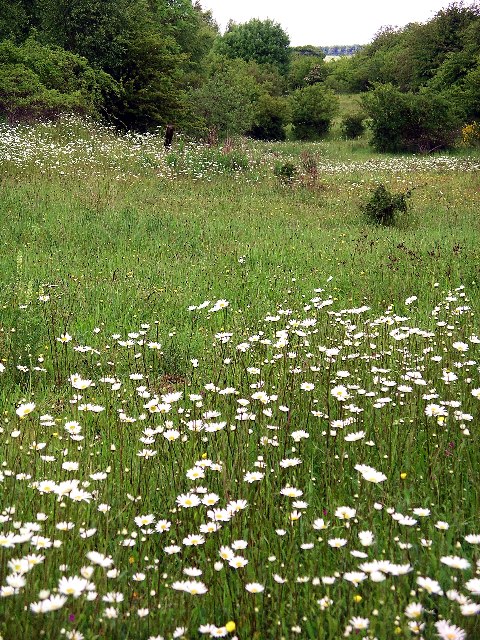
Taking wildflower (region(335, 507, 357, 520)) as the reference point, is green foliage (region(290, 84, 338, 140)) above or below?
above

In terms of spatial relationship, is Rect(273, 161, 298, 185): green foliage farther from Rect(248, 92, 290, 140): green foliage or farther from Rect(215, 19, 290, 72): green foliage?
Rect(215, 19, 290, 72): green foliage

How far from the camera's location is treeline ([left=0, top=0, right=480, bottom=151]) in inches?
765

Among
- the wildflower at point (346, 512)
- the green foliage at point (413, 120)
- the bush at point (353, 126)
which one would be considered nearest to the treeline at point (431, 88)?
the green foliage at point (413, 120)

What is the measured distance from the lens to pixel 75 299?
5.59 meters

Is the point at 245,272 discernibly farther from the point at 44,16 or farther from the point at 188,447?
the point at 44,16

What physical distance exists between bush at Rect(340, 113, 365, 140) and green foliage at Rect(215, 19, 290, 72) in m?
35.2

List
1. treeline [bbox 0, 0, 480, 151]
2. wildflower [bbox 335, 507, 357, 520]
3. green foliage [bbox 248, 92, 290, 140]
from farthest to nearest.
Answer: green foliage [bbox 248, 92, 290, 140]
treeline [bbox 0, 0, 480, 151]
wildflower [bbox 335, 507, 357, 520]

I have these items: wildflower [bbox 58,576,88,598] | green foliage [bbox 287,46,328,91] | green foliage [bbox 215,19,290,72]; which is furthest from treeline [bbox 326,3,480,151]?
wildflower [bbox 58,576,88,598]

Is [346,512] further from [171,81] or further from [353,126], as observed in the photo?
[353,126]

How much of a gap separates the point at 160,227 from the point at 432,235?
14.2 ft

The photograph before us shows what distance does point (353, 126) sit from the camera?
3216 centimetres

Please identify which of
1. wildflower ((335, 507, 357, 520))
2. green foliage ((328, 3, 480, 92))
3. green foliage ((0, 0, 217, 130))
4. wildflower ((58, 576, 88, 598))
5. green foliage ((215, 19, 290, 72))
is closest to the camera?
wildflower ((58, 576, 88, 598))

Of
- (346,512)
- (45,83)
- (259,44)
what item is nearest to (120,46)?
(45,83)

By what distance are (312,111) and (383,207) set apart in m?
26.2
